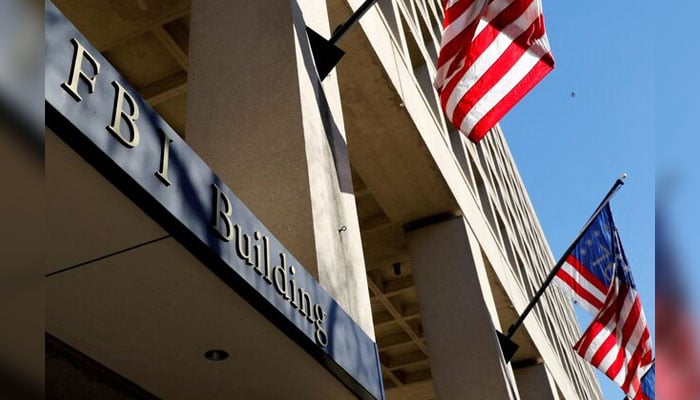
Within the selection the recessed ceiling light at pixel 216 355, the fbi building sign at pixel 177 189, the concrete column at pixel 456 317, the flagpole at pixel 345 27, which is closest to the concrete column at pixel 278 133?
the flagpole at pixel 345 27

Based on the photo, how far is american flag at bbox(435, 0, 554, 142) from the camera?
7488 mm

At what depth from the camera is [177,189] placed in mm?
3070

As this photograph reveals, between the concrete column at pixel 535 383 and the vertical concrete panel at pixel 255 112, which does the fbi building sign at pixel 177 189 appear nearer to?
the vertical concrete panel at pixel 255 112

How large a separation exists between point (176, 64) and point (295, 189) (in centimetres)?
641

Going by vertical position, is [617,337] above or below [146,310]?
above

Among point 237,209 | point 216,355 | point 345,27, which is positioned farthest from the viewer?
point 345,27

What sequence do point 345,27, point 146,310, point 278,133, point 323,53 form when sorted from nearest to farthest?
1. point 146,310
2. point 278,133
3. point 323,53
4. point 345,27

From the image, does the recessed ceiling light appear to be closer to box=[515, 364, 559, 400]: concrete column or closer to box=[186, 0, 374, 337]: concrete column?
box=[186, 0, 374, 337]: concrete column

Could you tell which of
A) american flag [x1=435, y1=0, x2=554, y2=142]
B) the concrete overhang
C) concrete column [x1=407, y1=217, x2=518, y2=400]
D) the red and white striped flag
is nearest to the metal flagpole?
american flag [x1=435, y1=0, x2=554, y2=142]

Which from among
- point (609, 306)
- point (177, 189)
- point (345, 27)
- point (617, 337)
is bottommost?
point (177, 189)

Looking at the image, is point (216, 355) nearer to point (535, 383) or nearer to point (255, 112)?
point (255, 112)

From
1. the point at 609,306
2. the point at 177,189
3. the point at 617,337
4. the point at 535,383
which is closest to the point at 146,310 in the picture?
the point at 177,189

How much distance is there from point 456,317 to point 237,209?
7231 millimetres

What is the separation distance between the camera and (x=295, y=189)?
4992mm
